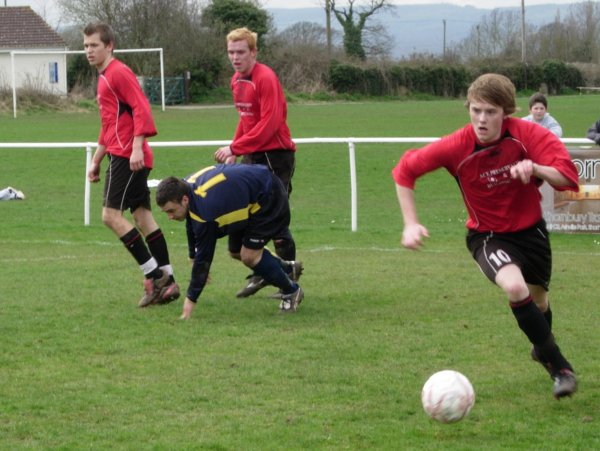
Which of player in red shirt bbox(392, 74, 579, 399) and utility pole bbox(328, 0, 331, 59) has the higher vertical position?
utility pole bbox(328, 0, 331, 59)

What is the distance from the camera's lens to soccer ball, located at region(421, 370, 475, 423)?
5.32 meters

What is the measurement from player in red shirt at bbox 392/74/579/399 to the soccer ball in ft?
2.15

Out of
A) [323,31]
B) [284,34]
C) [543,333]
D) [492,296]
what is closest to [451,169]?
[543,333]

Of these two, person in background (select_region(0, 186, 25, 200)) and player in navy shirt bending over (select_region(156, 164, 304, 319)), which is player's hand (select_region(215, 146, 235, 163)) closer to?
player in navy shirt bending over (select_region(156, 164, 304, 319))

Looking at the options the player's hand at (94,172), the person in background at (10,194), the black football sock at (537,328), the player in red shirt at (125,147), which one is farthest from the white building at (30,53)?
the black football sock at (537,328)

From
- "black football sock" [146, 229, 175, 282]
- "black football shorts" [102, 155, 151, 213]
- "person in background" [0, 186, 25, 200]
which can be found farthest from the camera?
"person in background" [0, 186, 25, 200]

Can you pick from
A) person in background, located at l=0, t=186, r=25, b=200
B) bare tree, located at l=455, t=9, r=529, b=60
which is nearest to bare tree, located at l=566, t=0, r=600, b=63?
bare tree, located at l=455, t=9, r=529, b=60

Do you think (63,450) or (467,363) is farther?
(467,363)

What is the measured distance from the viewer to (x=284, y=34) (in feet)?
237

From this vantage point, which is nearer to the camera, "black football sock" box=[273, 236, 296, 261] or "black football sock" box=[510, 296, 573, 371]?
"black football sock" box=[510, 296, 573, 371]

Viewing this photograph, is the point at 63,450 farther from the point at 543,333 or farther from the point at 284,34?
the point at 284,34

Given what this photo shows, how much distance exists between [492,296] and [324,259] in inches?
108

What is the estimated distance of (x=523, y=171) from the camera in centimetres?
538

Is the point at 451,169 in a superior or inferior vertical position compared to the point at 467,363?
superior
